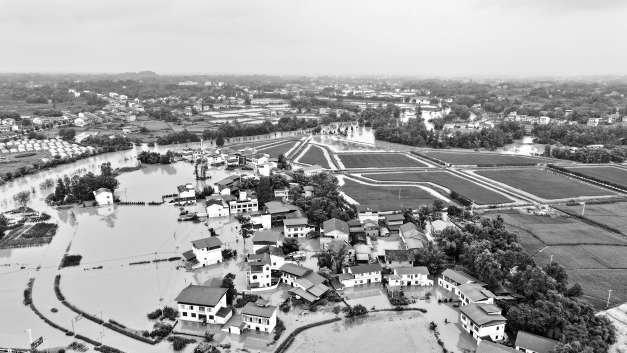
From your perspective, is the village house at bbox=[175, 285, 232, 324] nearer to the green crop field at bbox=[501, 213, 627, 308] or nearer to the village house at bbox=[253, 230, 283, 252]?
the village house at bbox=[253, 230, 283, 252]

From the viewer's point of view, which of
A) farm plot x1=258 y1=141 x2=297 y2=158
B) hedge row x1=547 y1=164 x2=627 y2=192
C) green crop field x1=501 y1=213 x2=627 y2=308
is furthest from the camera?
farm plot x1=258 y1=141 x2=297 y2=158

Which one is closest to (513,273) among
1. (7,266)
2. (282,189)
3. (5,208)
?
(282,189)

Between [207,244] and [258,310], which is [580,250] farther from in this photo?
[207,244]

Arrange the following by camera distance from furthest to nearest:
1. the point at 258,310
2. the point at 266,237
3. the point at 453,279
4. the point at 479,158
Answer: the point at 479,158 < the point at 266,237 < the point at 453,279 < the point at 258,310

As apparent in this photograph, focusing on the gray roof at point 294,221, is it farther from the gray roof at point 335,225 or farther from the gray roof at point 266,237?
the gray roof at point 266,237

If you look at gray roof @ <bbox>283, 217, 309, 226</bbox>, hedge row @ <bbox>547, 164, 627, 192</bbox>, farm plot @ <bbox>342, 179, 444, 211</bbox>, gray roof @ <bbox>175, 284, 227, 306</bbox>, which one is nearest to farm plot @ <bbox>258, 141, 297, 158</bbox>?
farm plot @ <bbox>342, 179, 444, 211</bbox>

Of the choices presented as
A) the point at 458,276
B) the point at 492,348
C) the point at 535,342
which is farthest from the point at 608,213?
the point at 492,348
